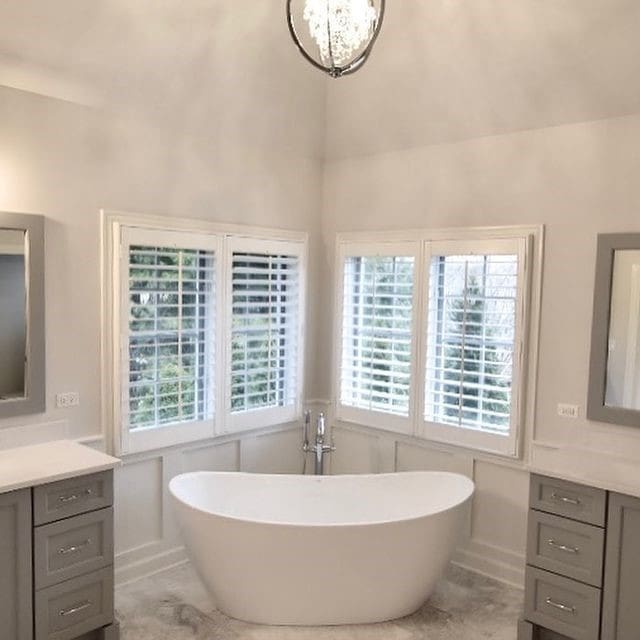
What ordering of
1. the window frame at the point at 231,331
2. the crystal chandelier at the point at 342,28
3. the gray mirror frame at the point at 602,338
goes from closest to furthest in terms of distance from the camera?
1. the crystal chandelier at the point at 342,28
2. the gray mirror frame at the point at 602,338
3. the window frame at the point at 231,331

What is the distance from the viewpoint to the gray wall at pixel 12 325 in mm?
3002

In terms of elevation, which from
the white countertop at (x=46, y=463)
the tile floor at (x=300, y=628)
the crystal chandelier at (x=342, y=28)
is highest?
the crystal chandelier at (x=342, y=28)

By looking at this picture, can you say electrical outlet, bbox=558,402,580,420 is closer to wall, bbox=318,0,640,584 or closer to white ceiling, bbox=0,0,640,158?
wall, bbox=318,0,640,584

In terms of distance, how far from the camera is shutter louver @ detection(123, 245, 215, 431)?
3.47 metres

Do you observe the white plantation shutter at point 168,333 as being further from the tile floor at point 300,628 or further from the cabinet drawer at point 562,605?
the cabinet drawer at point 562,605

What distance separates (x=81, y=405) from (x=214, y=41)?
1.99 m

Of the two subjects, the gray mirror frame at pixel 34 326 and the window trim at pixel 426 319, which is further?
the window trim at pixel 426 319

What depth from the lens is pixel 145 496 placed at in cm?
365

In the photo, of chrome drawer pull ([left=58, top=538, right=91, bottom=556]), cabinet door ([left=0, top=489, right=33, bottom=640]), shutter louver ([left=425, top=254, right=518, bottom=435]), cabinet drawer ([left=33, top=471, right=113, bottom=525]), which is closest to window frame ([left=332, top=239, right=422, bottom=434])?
shutter louver ([left=425, top=254, right=518, bottom=435])

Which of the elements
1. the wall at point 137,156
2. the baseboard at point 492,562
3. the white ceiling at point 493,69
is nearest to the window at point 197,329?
the wall at point 137,156

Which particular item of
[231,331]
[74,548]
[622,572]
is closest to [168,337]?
[231,331]

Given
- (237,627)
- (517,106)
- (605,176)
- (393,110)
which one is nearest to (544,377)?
(605,176)

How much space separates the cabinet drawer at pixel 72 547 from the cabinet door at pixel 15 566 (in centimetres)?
5

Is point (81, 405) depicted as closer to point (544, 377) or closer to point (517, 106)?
point (544, 377)
